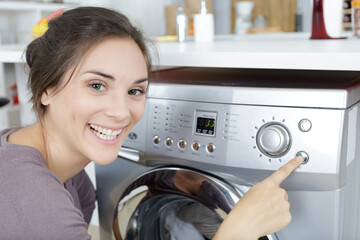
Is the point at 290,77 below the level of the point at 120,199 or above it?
above

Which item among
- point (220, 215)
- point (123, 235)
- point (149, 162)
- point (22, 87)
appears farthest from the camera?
point (22, 87)

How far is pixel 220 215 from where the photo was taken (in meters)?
0.91

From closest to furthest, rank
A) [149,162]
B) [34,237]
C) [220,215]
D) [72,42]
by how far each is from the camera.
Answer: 1. [34,237]
2. [72,42]
3. [220,215]
4. [149,162]

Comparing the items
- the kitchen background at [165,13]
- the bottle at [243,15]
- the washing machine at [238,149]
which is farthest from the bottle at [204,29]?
the bottle at [243,15]

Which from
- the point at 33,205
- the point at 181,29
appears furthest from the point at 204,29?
the point at 33,205

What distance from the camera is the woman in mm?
712

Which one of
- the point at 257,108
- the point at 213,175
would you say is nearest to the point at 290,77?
the point at 257,108

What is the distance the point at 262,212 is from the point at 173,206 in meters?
0.40

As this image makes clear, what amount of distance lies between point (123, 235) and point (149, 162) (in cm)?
25

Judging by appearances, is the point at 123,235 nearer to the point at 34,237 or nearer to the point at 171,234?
the point at 171,234

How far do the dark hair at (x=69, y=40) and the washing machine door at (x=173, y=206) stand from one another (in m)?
0.31

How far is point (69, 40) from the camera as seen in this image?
81cm

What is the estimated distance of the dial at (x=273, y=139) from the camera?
817 mm

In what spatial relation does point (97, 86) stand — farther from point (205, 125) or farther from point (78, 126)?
point (205, 125)
